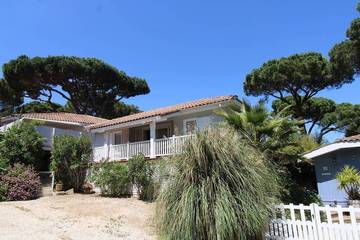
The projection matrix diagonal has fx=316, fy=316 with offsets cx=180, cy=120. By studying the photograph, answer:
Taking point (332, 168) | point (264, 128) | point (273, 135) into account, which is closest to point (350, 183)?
point (332, 168)

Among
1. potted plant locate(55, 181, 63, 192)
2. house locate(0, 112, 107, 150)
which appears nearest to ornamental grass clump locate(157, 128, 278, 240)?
potted plant locate(55, 181, 63, 192)

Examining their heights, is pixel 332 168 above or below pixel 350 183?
above

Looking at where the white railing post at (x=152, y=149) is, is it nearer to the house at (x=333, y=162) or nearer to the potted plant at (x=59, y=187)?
the potted plant at (x=59, y=187)

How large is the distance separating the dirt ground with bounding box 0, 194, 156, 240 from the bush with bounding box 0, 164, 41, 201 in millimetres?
920

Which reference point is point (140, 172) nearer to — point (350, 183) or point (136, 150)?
point (136, 150)

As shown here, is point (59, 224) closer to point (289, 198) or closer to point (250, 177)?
point (250, 177)

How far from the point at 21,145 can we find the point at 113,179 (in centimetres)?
743

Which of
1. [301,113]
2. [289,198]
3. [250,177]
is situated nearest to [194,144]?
[250,177]

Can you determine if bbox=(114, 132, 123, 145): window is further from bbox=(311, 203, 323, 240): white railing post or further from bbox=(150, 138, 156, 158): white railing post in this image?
bbox=(311, 203, 323, 240): white railing post

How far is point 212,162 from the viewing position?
25.9ft

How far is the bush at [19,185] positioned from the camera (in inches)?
639

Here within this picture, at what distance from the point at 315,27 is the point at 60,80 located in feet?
90.8

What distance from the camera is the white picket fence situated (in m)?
7.08

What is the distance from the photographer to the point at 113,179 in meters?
17.9
